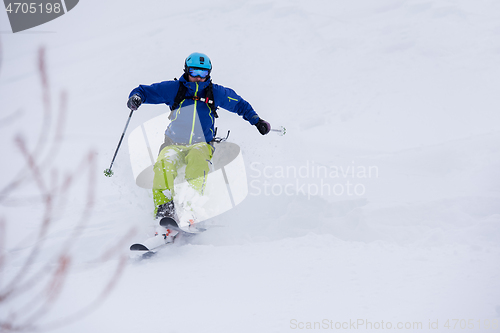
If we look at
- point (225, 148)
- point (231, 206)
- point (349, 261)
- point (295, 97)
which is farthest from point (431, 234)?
point (295, 97)

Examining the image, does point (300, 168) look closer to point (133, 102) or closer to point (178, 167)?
point (178, 167)

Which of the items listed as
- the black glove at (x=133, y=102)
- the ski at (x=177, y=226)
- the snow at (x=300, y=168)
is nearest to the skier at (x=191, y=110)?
the black glove at (x=133, y=102)

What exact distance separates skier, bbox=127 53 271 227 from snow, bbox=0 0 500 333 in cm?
78

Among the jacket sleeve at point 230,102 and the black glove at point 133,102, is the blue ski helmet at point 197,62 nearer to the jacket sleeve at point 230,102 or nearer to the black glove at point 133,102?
the jacket sleeve at point 230,102

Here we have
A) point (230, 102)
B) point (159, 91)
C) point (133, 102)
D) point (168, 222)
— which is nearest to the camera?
point (168, 222)

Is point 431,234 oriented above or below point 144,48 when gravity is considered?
below

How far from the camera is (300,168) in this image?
225 inches

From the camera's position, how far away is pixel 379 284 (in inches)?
105

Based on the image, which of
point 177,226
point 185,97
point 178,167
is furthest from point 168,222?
point 185,97

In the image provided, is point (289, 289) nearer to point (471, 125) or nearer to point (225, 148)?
point (225, 148)

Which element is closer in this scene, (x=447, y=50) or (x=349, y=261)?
(x=349, y=261)

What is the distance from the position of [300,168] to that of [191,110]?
7.44 feet

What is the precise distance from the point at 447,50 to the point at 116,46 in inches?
417

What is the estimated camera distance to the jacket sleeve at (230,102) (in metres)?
4.37
